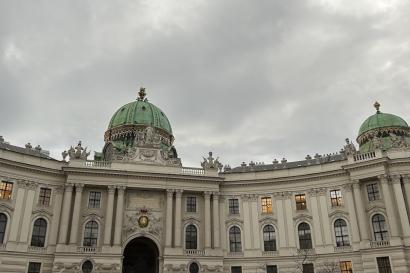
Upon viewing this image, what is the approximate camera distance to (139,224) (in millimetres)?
47250

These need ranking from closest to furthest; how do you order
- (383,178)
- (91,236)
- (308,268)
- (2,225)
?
(2,225) → (383,178) → (91,236) → (308,268)

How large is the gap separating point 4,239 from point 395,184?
43.7 meters

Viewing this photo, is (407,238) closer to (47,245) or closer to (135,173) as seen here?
(135,173)

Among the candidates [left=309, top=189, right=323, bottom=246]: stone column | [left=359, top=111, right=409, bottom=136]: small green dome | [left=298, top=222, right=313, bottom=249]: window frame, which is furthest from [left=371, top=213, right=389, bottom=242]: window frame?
[left=359, top=111, right=409, bottom=136]: small green dome

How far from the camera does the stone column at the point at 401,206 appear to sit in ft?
140

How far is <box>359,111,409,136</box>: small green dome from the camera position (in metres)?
55.6

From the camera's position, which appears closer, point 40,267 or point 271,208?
point 40,267

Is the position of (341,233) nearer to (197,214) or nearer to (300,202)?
(300,202)

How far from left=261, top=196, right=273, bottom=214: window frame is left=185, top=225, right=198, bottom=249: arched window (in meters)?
9.28

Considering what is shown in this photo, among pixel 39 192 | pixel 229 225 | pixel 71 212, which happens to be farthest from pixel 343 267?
pixel 39 192

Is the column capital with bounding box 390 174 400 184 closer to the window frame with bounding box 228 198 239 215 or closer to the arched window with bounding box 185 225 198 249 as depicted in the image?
the window frame with bounding box 228 198 239 215

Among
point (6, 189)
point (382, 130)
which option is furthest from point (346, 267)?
point (6, 189)

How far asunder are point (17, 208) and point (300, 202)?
33.5 m

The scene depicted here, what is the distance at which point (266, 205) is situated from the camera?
167 ft
